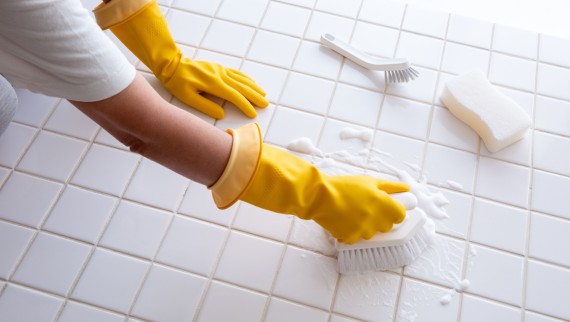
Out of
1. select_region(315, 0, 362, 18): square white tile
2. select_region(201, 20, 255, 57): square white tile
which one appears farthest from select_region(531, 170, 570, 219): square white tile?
select_region(201, 20, 255, 57): square white tile

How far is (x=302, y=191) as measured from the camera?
0.85 meters

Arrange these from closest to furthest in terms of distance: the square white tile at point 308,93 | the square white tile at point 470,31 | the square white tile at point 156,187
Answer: the square white tile at point 156,187
the square white tile at point 308,93
the square white tile at point 470,31

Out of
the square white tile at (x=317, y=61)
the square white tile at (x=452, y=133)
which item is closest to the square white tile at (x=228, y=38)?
the square white tile at (x=317, y=61)

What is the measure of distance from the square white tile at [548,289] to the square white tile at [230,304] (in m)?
0.45

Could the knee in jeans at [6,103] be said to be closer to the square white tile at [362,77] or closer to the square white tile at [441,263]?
the square white tile at [362,77]

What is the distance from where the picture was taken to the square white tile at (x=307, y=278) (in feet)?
2.95

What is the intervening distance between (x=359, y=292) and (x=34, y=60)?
602 mm

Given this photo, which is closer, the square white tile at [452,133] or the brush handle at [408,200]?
the brush handle at [408,200]

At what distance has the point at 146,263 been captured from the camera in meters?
0.93

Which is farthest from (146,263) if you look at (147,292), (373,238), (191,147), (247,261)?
(373,238)

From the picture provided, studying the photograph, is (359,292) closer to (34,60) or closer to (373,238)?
(373,238)

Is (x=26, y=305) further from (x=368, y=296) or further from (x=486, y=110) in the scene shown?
(x=486, y=110)

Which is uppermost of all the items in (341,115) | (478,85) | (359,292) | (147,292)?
(478,85)

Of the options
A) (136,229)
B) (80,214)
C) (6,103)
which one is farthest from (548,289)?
(6,103)
